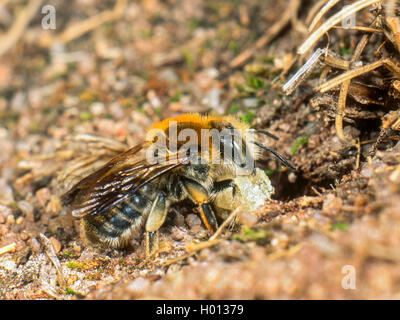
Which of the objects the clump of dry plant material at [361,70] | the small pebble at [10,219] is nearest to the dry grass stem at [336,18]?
the clump of dry plant material at [361,70]

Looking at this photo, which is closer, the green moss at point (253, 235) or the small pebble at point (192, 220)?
the green moss at point (253, 235)

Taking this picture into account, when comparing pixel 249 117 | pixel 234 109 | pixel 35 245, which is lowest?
pixel 35 245

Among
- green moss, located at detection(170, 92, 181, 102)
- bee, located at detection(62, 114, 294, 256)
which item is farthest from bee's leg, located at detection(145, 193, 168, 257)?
green moss, located at detection(170, 92, 181, 102)

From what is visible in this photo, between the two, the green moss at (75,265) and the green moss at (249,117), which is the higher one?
the green moss at (249,117)

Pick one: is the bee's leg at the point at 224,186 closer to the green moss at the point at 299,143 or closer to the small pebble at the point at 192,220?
the small pebble at the point at 192,220

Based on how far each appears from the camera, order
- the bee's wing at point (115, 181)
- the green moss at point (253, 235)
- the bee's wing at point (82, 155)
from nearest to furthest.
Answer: the green moss at point (253, 235) < the bee's wing at point (115, 181) < the bee's wing at point (82, 155)

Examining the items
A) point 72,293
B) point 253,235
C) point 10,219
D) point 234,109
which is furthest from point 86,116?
point 253,235

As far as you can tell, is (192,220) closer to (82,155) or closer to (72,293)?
(72,293)

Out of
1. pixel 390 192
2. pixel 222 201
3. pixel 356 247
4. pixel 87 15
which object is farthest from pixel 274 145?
pixel 87 15
